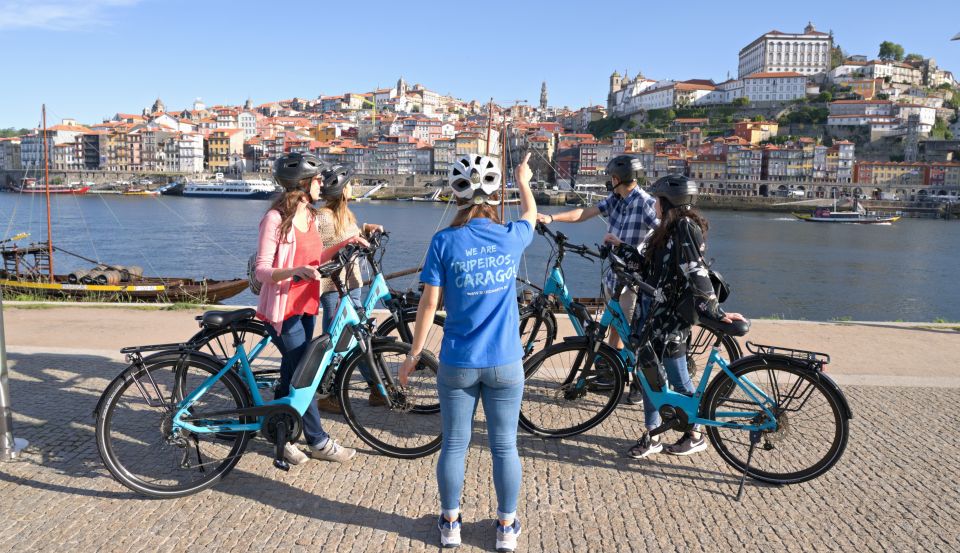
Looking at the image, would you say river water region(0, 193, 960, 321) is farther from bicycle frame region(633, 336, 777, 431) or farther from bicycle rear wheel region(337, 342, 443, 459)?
bicycle frame region(633, 336, 777, 431)

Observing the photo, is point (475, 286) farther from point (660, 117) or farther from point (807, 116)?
point (660, 117)

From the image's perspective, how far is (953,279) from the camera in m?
33.4

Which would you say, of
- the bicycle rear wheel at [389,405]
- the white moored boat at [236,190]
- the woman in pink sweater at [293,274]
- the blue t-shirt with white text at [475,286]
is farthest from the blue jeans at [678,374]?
the white moored boat at [236,190]

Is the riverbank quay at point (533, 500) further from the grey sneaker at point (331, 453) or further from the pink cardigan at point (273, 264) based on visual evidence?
the pink cardigan at point (273, 264)

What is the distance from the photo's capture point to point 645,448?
3627 mm

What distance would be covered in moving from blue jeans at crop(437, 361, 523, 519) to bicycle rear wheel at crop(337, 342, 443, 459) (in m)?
0.81

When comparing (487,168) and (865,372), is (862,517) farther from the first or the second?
(865,372)

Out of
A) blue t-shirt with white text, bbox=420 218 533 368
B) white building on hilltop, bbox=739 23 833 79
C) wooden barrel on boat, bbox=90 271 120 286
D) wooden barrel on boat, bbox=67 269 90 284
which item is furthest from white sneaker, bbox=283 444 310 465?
white building on hilltop, bbox=739 23 833 79

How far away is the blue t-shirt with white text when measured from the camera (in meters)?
2.50

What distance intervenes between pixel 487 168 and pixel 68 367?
381 cm

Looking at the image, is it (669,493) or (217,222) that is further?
(217,222)

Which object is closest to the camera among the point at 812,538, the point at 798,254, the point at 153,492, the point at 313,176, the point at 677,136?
the point at 812,538

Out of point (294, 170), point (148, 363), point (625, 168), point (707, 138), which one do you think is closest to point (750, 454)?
point (625, 168)

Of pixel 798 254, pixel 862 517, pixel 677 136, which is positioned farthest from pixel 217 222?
pixel 677 136
